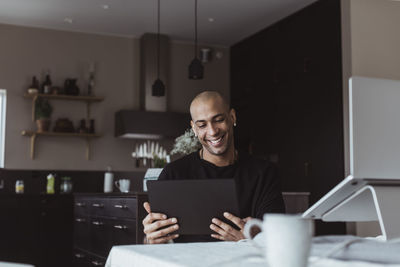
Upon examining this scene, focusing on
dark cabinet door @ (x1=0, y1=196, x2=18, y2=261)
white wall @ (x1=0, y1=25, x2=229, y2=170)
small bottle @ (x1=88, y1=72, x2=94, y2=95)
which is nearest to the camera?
dark cabinet door @ (x1=0, y1=196, x2=18, y2=261)

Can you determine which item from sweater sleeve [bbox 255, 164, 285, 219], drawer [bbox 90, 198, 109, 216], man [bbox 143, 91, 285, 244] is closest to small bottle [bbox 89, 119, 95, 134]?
drawer [bbox 90, 198, 109, 216]

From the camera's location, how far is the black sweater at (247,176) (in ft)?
7.80

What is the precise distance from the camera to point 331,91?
5.66 metres

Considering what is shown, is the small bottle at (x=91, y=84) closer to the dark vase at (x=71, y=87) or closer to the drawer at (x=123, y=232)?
the dark vase at (x=71, y=87)

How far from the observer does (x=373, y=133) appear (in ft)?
4.36

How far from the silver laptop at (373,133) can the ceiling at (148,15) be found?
4781mm

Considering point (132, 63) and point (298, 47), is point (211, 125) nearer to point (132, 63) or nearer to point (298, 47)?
point (298, 47)

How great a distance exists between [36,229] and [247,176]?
427 centimetres

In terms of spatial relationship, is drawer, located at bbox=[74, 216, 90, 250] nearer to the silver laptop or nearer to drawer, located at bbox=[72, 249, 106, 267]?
drawer, located at bbox=[72, 249, 106, 267]

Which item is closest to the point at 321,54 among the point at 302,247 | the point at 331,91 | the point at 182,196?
the point at 331,91

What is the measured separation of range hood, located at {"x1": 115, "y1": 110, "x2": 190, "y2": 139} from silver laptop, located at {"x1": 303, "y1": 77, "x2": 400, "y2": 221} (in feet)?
18.1

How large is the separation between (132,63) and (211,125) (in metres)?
5.08

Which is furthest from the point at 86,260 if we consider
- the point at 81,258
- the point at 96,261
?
the point at 96,261

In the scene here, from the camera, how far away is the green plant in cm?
668
